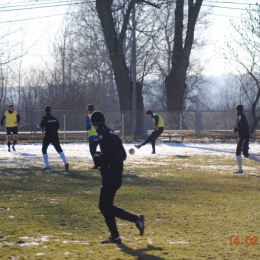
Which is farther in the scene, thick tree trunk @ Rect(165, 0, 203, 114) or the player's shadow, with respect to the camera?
thick tree trunk @ Rect(165, 0, 203, 114)

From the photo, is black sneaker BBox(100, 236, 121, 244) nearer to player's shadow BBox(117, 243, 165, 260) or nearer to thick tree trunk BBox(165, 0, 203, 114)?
player's shadow BBox(117, 243, 165, 260)

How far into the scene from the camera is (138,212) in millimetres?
10094

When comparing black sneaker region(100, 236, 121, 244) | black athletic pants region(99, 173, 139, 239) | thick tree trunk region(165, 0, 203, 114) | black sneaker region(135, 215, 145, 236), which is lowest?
black sneaker region(100, 236, 121, 244)

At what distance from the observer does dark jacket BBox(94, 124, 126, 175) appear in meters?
7.64

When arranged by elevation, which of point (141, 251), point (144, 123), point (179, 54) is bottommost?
point (141, 251)

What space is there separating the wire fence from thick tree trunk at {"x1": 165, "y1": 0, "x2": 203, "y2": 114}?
12.4ft

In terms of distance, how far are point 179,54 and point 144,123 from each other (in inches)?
265

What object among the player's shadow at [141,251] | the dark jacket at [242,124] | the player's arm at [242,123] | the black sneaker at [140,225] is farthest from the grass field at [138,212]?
the player's arm at [242,123]

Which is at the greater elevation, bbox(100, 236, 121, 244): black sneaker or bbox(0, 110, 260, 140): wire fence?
bbox(0, 110, 260, 140): wire fence

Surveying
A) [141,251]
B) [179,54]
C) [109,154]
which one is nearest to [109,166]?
[109,154]

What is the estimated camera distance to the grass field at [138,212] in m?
7.25

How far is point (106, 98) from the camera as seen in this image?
61281mm
